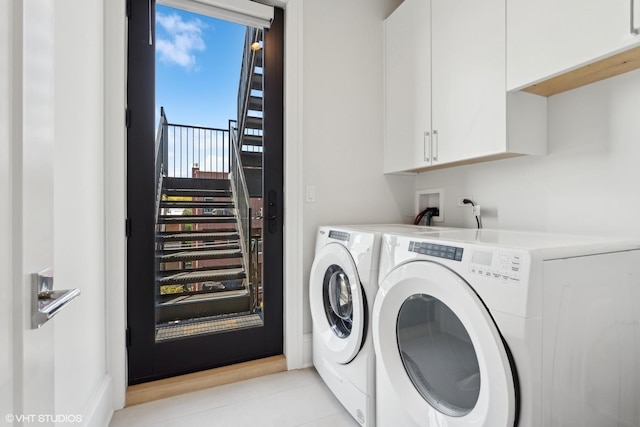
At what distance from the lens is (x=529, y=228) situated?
1.53 m

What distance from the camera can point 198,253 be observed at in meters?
1.94

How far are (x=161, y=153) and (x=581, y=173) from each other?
2.21m

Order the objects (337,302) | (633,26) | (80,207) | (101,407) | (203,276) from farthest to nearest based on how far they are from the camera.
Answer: (203,276)
(337,302)
(101,407)
(80,207)
(633,26)

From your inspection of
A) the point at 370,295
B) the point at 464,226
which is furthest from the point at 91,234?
the point at 464,226

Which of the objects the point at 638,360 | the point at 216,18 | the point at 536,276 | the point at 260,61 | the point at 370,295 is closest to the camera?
the point at 536,276

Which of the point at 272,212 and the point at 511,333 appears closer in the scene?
the point at 511,333

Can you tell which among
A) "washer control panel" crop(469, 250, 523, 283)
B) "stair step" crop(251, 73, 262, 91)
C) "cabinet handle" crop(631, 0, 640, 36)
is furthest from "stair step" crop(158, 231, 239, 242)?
"cabinet handle" crop(631, 0, 640, 36)

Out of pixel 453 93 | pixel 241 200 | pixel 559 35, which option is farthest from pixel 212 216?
pixel 559 35

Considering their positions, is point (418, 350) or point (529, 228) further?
point (529, 228)

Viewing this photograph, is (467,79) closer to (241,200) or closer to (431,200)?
(431,200)

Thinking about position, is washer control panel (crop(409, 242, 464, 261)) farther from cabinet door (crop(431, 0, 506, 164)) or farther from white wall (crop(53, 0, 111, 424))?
white wall (crop(53, 0, 111, 424))

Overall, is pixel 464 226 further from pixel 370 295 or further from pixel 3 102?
pixel 3 102

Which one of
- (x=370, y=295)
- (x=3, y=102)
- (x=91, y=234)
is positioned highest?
(x=3, y=102)

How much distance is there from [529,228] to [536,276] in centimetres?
95
